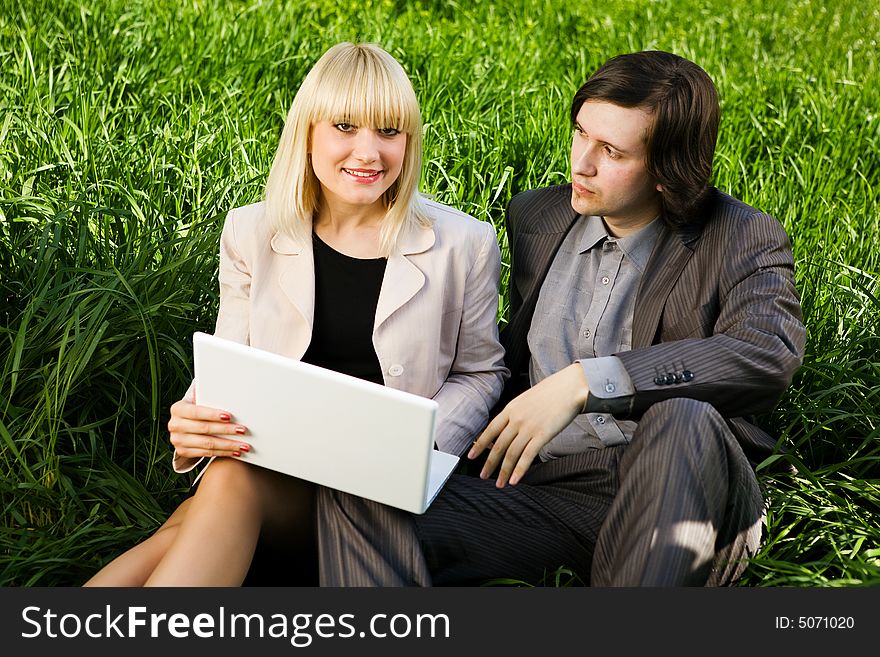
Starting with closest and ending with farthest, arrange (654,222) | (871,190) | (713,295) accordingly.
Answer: (713,295)
(654,222)
(871,190)

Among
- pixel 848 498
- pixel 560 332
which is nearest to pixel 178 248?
pixel 560 332

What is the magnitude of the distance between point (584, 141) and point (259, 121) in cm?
237

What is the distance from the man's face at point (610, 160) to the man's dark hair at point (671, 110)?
0.07 feet

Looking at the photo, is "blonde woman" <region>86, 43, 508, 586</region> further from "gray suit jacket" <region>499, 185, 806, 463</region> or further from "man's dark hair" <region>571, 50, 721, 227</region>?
"man's dark hair" <region>571, 50, 721, 227</region>

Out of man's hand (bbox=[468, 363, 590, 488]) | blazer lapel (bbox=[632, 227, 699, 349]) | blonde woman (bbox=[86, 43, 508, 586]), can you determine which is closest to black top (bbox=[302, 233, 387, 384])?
blonde woman (bbox=[86, 43, 508, 586])

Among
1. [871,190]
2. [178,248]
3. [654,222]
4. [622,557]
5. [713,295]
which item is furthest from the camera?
[871,190]

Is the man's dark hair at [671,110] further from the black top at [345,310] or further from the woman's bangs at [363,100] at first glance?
the black top at [345,310]

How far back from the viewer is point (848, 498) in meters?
2.68

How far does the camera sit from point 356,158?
2.38m

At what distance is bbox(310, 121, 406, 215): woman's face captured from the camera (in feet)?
7.83

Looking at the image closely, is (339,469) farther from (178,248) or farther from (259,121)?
(259,121)

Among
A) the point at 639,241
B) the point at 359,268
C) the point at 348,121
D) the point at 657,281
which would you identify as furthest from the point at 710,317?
the point at 348,121

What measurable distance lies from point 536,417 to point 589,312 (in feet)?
1.49

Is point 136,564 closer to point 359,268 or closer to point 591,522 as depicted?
point 359,268
